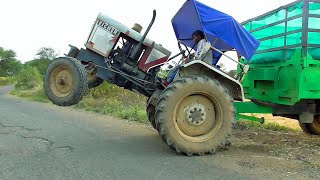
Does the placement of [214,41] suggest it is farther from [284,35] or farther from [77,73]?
[77,73]

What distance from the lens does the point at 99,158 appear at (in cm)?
615

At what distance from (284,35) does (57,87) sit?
14.3 feet

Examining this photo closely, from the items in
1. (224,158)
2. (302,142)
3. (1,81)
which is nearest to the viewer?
(224,158)

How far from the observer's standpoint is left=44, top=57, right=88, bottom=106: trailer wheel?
6508mm

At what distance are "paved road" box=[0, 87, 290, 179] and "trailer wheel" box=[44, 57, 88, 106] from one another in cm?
94

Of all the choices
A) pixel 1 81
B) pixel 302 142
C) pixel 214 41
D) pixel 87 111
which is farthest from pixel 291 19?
pixel 1 81

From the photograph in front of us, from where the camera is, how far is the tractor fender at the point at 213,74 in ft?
21.8

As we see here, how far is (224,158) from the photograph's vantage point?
6266 mm

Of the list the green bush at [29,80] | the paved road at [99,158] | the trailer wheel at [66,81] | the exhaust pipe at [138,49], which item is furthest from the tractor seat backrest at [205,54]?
the green bush at [29,80]

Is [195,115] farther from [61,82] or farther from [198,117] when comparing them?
[61,82]

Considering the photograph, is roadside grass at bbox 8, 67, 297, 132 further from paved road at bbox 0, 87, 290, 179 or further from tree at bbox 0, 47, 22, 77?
tree at bbox 0, 47, 22, 77

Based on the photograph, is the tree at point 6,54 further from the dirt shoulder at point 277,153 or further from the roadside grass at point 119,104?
the dirt shoulder at point 277,153

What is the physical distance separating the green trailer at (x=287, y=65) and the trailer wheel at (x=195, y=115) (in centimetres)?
109

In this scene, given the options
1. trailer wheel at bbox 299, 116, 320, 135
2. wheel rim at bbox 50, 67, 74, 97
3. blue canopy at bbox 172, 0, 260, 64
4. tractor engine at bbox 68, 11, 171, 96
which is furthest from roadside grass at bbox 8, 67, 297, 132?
wheel rim at bbox 50, 67, 74, 97
